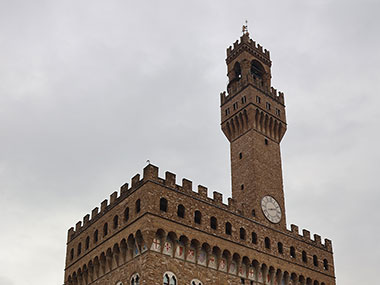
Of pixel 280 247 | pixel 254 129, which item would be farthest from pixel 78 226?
pixel 254 129

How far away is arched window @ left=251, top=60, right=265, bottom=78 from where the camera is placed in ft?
179

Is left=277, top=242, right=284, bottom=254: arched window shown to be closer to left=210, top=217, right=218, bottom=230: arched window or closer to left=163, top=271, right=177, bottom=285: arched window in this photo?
left=210, top=217, right=218, bottom=230: arched window

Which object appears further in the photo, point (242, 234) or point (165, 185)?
point (242, 234)

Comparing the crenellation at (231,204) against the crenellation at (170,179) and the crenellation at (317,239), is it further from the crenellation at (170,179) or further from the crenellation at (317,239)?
the crenellation at (317,239)

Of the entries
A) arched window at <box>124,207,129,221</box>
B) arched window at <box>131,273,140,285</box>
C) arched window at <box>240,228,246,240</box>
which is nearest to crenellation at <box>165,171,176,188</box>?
arched window at <box>124,207,129,221</box>

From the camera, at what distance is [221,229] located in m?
38.6

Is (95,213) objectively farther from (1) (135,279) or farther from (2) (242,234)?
(2) (242,234)

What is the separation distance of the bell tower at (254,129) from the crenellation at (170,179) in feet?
25.6

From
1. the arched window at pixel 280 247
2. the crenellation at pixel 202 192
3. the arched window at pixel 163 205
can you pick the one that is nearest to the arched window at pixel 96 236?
the arched window at pixel 163 205

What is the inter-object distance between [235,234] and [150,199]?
8.49m

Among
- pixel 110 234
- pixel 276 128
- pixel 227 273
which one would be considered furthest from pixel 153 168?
pixel 276 128

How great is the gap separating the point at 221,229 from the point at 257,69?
74.6 ft

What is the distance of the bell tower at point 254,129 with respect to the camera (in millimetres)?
45312

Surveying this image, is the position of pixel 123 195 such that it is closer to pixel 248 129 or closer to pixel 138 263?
pixel 138 263
